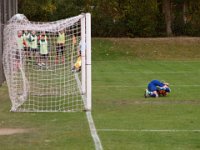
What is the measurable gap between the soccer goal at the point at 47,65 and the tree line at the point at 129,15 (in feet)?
86.3

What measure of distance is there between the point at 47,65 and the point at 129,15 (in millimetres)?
29699

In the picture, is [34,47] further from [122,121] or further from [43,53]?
[122,121]

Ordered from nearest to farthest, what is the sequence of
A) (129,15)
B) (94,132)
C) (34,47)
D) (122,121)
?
(94,132), (122,121), (34,47), (129,15)

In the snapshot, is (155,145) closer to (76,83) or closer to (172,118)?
(172,118)

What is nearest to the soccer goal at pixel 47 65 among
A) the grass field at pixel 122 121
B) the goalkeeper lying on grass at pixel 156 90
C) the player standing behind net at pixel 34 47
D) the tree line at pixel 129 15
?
the player standing behind net at pixel 34 47

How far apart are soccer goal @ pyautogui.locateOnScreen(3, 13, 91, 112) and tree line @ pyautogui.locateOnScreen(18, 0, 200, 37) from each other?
26293mm

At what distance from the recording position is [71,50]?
2014 centimetres

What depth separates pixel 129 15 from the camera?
1957 inches

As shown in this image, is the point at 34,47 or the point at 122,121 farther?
the point at 34,47

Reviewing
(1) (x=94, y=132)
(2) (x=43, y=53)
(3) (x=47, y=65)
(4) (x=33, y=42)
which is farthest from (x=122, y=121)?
(4) (x=33, y=42)

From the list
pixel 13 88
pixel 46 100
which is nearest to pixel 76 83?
pixel 46 100

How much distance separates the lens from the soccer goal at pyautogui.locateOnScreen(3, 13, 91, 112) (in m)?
15.6

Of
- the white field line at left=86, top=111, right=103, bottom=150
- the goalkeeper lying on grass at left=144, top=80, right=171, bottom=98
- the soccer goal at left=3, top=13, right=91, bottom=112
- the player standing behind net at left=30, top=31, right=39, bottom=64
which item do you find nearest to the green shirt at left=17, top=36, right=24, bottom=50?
the soccer goal at left=3, top=13, right=91, bottom=112

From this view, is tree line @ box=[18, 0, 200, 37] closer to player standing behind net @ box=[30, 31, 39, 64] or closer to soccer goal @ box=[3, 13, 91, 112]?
soccer goal @ box=[3, 13, 91, 112]
